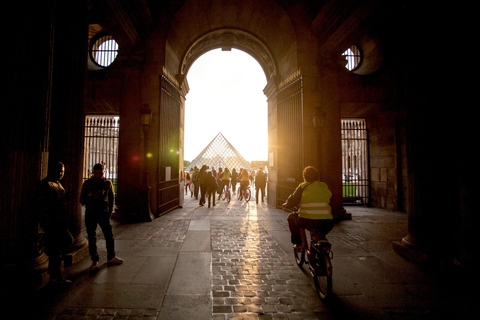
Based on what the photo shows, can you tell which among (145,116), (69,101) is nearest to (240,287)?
(69,101)

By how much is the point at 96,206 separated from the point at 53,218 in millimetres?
613

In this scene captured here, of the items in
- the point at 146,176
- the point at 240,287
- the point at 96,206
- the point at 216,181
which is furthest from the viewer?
the point at 216,181

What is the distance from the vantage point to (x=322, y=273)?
250 cm

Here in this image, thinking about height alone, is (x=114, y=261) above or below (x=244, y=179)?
below

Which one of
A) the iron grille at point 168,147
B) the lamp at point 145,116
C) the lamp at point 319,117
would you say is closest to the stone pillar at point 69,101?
the lamp at point 145,116

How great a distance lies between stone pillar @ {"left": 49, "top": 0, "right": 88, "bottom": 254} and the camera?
3.60 meters

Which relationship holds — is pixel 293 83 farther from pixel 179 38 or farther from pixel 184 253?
pixel 184 253

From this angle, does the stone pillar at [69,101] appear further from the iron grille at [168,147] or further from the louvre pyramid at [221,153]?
the louvre pyramid at [221,153]

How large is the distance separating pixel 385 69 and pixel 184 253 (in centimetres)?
941

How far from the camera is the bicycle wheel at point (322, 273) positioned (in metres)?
2.37

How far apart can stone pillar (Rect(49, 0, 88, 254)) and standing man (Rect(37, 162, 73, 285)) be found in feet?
2.52

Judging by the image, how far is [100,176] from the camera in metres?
3.43

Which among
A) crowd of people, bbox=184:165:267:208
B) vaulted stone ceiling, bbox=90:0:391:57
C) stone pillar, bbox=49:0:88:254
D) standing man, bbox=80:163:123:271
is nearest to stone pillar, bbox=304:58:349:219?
vaulted stone ceiling, bbox=90:0:391:57

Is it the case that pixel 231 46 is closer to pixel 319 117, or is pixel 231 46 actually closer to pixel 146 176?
pixel 319 117
